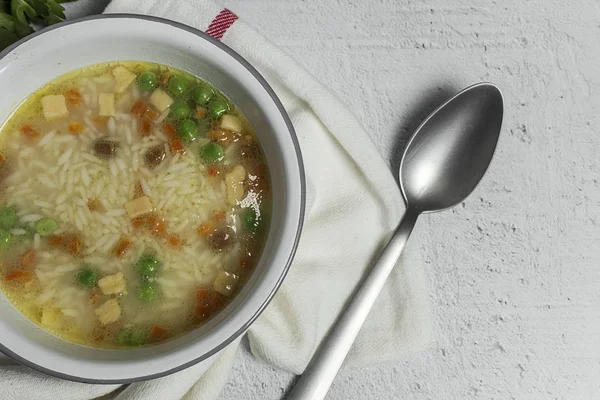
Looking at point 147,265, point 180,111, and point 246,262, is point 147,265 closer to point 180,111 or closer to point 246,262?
point 246,262

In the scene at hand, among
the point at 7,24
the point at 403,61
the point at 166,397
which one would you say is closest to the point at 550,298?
the point at 403,61

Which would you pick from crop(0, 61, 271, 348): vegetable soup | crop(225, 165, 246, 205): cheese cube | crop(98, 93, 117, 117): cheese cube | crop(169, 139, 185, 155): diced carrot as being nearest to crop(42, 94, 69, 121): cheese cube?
crop(0, 61, 271, 348): vegetable soup

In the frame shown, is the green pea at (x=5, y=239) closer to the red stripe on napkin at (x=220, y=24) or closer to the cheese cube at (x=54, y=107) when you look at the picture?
the cheese cube at (x=54, y=107)

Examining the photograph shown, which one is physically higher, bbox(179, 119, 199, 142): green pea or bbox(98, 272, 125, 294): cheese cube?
bbox(179, 119, 199, 142): green pea

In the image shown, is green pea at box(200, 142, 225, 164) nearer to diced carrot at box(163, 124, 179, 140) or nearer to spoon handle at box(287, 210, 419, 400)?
diced carrot at box(163, 124, 179, 140)

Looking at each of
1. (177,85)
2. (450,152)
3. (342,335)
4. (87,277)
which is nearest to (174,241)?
(87,277)

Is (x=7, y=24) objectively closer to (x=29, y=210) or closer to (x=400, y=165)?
(x=29, y=210)

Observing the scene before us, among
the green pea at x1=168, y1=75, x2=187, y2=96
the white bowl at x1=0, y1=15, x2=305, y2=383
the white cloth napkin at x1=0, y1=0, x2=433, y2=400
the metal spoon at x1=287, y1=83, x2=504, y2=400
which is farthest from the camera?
the metal spoon at x1=287, y1=83, x2=504, y2=400

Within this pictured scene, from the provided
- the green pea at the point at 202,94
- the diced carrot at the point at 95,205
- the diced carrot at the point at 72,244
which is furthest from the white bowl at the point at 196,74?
the diced carrot at the point at 95,205
